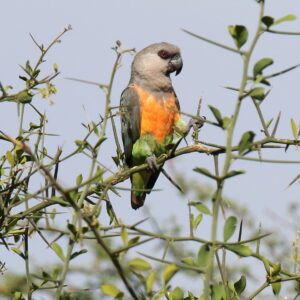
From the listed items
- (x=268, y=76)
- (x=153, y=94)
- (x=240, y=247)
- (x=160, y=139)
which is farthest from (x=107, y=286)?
(x=153, y=94)

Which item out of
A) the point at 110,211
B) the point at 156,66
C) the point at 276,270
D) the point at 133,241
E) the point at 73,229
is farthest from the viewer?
the point at 156,66

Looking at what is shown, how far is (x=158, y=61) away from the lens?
21.2ft

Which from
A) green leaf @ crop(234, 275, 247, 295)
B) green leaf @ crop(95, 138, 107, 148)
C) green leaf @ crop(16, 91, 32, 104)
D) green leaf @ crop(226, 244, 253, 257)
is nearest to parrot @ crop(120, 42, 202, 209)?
green leaf @ crop(16, 91, 32, 104)

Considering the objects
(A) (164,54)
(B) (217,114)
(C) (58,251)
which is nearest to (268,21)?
(B) (217,114)

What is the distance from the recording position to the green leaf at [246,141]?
55.2 inches

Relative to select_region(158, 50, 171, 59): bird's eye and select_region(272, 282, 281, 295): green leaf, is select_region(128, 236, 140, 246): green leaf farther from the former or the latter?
select_region(158, 50, 171, 59): bird's eye

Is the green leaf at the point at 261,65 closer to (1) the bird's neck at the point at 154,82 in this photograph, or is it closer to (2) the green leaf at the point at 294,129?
(2) the green leaf at the point at 294,129

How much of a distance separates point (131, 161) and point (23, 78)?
3.09 metres

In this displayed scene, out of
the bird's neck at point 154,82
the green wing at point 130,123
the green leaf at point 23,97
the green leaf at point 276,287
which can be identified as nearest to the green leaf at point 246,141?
the green leaf at point 276,287

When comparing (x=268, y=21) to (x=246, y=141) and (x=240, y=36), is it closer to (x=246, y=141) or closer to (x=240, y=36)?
(x=240, y=36)

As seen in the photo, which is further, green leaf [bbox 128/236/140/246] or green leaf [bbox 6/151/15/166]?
green leaf [bbox 6/151/15/166]

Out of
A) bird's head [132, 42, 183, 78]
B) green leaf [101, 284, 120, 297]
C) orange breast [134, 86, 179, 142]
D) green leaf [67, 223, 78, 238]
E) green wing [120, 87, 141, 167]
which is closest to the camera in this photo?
green leaf [101, 284, 120, 297]

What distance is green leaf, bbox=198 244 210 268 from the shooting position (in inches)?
55.5

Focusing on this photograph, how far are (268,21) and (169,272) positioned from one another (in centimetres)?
64
